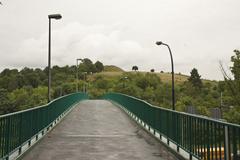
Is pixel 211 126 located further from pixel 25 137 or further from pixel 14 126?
pixel 25 137

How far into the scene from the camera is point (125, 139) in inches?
484

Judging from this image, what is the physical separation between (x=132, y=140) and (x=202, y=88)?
137942mm

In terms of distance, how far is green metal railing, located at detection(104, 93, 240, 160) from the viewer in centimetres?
568

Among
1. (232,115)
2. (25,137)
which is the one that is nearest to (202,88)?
(232,115)

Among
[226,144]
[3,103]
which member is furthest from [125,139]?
[3,103]

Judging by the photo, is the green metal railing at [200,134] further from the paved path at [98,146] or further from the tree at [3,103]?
the tree at [3,103]

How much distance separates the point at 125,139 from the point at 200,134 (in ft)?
Answer: 17.0

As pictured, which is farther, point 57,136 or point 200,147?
point 57,136

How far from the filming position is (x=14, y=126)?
8.29 m

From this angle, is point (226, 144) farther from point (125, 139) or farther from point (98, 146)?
point (125, 139)

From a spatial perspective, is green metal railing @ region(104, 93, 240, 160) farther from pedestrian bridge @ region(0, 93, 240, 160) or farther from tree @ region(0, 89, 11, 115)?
tree @ region(0, 89, 11, 115)

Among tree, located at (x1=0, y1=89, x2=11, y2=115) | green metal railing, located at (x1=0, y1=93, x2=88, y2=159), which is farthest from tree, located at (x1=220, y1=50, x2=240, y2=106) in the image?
green metal railing, located at (x1=0, y1=93, x2=88, y2=159)

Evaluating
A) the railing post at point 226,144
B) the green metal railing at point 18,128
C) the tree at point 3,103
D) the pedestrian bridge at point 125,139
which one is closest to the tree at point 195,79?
the tree at point 3,103

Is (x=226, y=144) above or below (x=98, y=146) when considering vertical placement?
above
